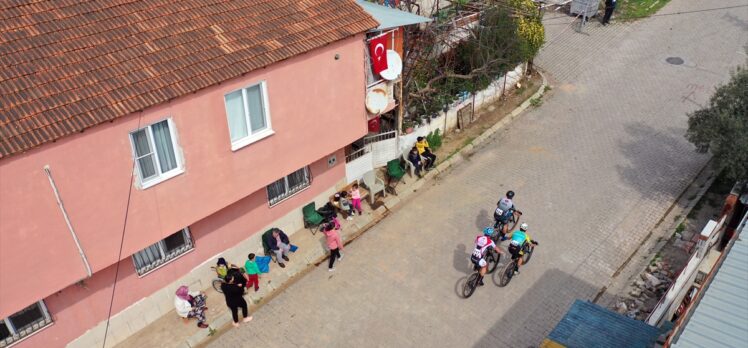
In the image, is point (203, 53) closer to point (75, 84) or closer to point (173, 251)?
point (75, 84)

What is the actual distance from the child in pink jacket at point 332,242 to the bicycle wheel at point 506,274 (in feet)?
13.4

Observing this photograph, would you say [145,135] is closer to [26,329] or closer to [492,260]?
[26,329]

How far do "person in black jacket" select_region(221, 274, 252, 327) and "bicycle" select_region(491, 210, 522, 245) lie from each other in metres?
6.41

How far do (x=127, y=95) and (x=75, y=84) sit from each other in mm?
847

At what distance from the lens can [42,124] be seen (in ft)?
32.4

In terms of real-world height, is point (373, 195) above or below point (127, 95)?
below

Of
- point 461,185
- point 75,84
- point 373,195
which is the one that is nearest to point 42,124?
point 75,84

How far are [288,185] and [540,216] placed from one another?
7.15 metres

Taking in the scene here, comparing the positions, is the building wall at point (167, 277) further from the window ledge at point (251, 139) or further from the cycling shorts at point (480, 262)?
the cycling shorts at point (480, 262)

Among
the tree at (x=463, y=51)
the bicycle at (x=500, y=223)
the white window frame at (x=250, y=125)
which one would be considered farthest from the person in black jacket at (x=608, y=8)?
the white window frame at (x=250, y=125)

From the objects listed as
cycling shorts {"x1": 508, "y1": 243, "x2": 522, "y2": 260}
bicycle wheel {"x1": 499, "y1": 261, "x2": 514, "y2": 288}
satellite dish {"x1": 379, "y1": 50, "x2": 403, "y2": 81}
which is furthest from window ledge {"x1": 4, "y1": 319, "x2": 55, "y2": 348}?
cycling shorts {"x1": 508, "y1": 243, "x2": 522, "y2": 260}

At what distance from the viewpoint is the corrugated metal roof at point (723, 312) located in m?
7.34

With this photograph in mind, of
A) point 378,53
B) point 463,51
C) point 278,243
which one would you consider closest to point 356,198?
point 278,243

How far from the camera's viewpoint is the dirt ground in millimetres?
19969
